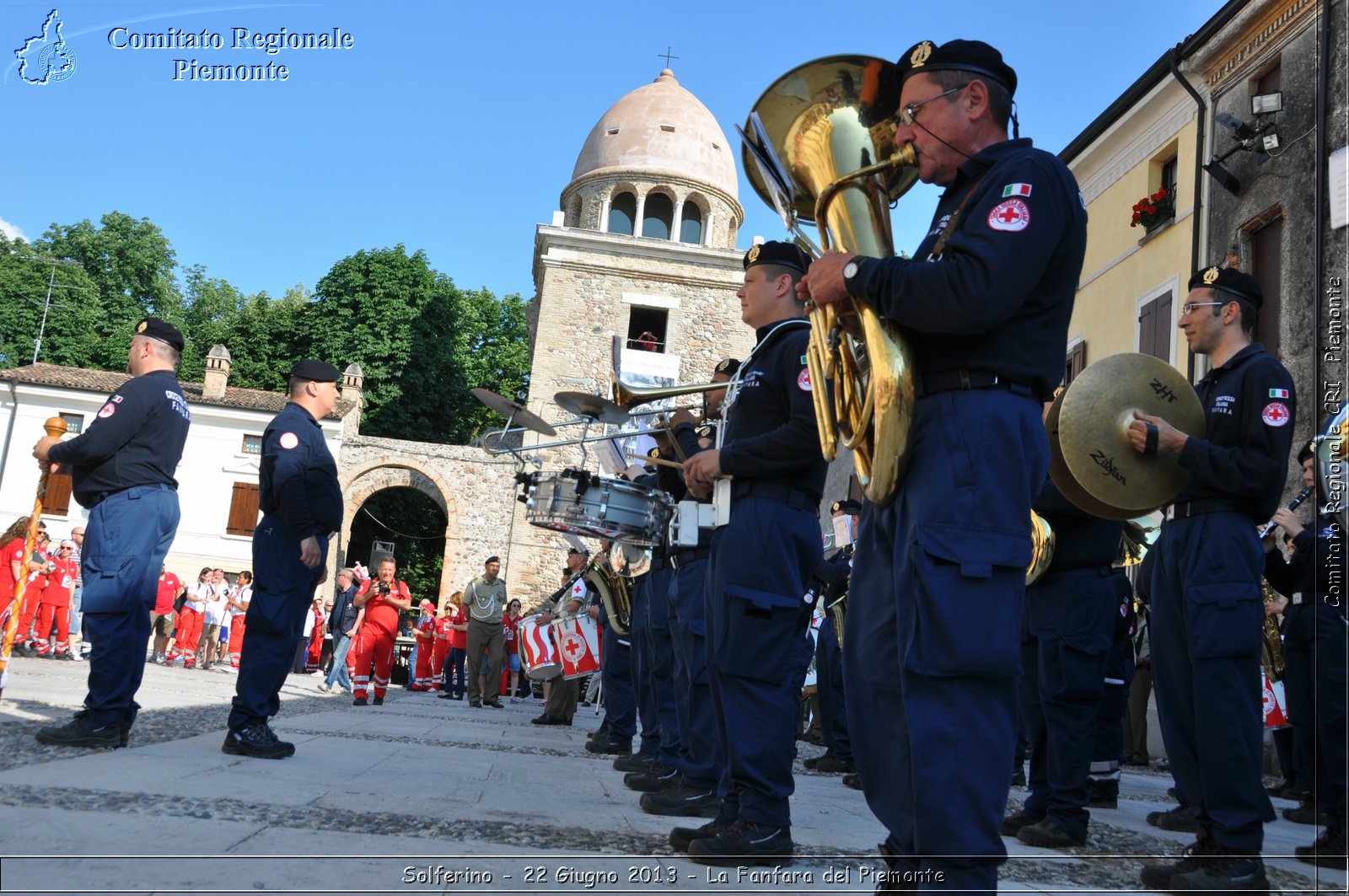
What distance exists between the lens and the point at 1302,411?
13.6 meters

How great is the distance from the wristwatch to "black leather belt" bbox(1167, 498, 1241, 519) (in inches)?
92.8

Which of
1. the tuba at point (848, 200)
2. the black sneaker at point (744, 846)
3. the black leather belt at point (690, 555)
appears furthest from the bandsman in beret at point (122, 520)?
the tuba at point (848, 200)

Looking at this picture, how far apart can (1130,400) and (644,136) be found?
4305 cm

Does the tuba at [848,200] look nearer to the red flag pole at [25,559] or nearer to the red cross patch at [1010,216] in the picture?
the red cross patch at [1010,216]

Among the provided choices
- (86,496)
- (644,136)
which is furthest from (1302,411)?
(644,136)

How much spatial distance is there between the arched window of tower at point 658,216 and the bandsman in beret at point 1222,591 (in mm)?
40472

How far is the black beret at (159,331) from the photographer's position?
623 centimetres

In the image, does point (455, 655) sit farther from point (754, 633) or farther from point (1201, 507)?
point (1201, 507)

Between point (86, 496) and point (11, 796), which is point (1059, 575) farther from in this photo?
point (86, 496)

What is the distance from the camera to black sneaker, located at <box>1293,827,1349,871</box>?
4.67 m

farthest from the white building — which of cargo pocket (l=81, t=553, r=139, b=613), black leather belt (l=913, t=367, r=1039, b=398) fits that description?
black leather belt (l=913, t=367, r=1039, b=398)

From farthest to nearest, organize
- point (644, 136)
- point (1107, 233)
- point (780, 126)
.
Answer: point (644, 136) → point (1107, 233) → point (780, 126)

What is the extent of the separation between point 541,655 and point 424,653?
10653mm

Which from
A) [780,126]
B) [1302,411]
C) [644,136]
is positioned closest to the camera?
[780,126]
